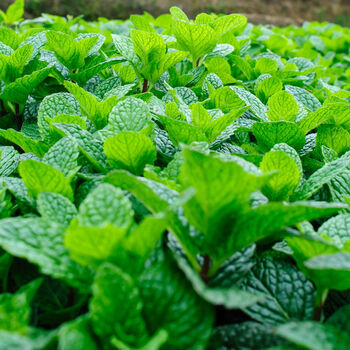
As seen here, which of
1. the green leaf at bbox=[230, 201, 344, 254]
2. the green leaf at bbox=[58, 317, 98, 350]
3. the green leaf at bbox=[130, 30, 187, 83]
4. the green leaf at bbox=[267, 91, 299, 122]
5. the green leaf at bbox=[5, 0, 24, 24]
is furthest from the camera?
the green leaf at bbox=[5, 0, 24, 24]

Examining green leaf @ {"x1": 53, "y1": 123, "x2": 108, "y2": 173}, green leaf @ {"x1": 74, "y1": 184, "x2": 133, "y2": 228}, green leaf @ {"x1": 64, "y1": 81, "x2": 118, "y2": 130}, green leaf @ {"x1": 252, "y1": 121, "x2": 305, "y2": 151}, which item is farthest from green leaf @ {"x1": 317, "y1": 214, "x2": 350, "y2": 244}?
green leaf @ {"x1": 64, "y1": 81, "x2": 118, "y2": 130}

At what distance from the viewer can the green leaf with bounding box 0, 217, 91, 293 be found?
664mm

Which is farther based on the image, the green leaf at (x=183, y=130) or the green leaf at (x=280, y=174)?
the green leaf at (x=183, y=130)

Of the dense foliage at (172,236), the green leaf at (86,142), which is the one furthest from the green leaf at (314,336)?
the green leaf at (86,142)

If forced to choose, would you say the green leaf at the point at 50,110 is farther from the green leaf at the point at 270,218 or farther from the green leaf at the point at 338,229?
the green leaf at the point at 338,229

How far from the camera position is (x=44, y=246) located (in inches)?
27.4

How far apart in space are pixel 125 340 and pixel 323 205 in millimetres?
424

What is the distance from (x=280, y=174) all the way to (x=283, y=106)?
384mm

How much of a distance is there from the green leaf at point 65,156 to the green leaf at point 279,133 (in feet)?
1.81

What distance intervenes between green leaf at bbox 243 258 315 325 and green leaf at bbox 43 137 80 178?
1.62 ft

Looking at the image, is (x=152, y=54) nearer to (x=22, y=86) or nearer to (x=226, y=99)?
(x=226, y=99)

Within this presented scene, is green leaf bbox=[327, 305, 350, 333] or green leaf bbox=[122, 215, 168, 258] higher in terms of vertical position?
green leaf bbox=[122, 215, 168, 258]

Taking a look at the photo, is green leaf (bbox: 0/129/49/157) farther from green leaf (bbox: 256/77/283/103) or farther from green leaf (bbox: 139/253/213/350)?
green leaf (bbox: 256/77/283/103)

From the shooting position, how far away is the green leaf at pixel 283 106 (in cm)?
122
